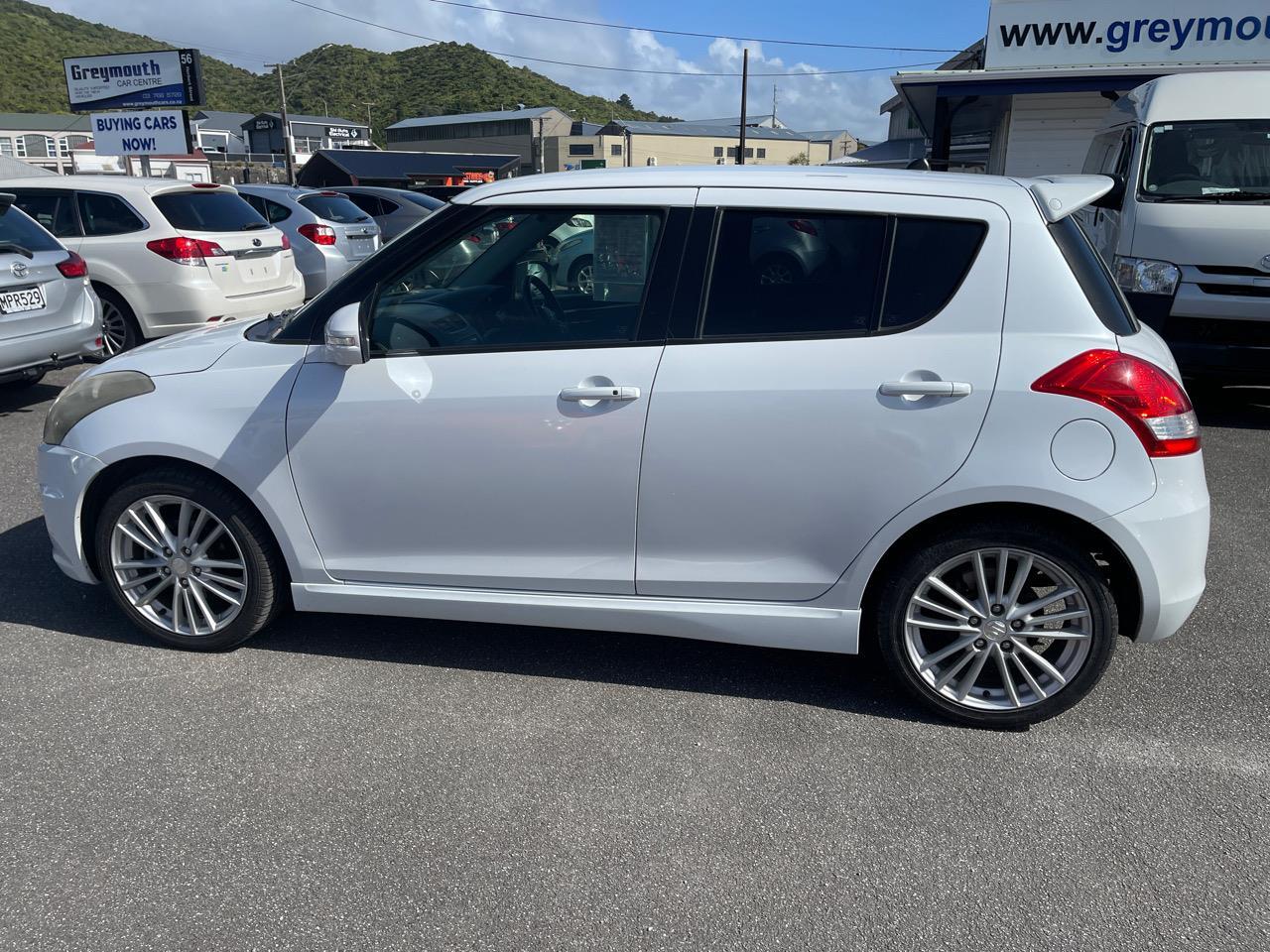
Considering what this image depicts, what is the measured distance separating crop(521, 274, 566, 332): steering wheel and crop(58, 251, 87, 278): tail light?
219 inches

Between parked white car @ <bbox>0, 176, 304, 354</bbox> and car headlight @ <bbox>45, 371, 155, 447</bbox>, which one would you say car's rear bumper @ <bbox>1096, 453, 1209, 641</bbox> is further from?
parked white car @ <bbox>0, 176, 304, 354</bbox>

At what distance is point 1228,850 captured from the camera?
271 centimetres

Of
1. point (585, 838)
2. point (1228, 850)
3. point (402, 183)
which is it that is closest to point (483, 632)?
point (585, 838)

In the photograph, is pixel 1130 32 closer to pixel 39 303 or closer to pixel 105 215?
pixel 105 215

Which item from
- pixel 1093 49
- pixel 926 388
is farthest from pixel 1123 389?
pixel 1093 49

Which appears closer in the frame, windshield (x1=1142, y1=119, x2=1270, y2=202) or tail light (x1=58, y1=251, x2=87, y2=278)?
windshield (x1=1142, y1=119, x2=1270, y2=202)

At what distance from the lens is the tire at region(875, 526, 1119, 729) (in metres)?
3.14

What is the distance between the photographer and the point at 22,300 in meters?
7.04

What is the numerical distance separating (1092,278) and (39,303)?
706 cm

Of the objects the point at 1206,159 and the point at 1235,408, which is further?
the point at 1235,408

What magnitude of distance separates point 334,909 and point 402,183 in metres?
49.0

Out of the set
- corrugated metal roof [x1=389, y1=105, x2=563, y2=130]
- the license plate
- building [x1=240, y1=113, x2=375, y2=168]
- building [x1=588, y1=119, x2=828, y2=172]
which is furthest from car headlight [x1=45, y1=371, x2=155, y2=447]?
corrugated metal roof [x1=389, y1=105, x2=563, y2=130]

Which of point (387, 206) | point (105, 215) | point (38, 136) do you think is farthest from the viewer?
point (38, 136)

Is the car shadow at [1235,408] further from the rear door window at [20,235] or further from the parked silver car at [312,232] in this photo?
the parked silver car at [312,232]
